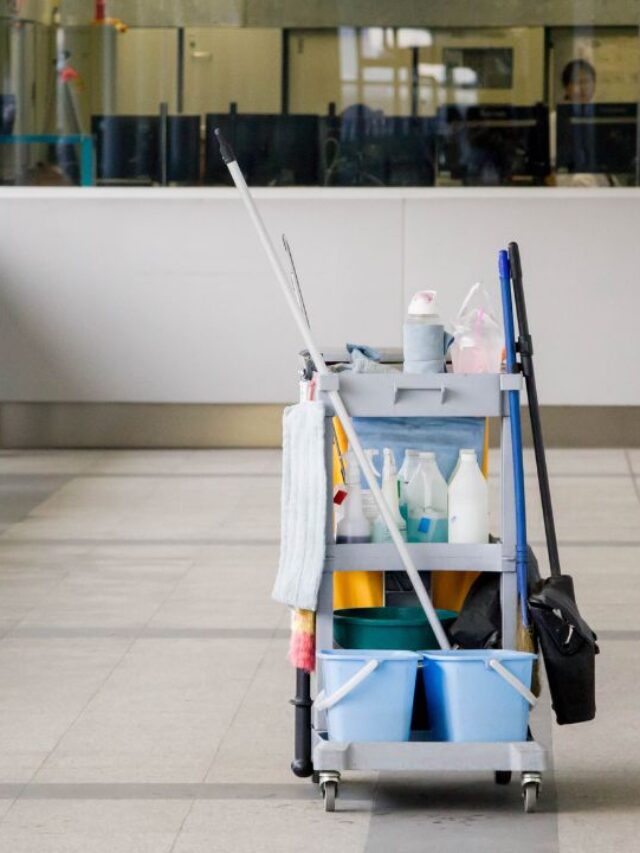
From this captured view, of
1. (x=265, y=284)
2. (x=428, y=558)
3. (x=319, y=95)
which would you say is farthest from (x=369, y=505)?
(x=319, y=95)

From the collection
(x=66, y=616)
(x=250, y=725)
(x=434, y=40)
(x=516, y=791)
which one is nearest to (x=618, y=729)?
(x=516, y=791)

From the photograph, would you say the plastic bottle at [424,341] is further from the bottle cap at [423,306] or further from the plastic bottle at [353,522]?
the plastic bottle at [353,522]

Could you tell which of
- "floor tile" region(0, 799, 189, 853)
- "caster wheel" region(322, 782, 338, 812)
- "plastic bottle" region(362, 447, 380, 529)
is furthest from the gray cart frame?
"floor tile" region(0, 799, 189, 853)

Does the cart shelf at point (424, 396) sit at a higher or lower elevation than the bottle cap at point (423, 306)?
lower

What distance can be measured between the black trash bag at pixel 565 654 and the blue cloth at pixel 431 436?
1.43 ft

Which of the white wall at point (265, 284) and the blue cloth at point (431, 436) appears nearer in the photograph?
the blue cloth at point (431, 436)

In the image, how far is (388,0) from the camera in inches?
464

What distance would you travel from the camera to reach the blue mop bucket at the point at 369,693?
13.6 ft

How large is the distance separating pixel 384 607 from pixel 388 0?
312 inches

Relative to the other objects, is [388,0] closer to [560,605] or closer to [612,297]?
[612,297]

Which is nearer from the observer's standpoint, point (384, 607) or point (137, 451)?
point (384, 607)

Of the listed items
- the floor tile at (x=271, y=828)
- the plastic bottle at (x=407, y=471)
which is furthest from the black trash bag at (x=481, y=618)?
the floor tile at (x=271, y=828)

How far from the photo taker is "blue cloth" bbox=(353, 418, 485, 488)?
445cm

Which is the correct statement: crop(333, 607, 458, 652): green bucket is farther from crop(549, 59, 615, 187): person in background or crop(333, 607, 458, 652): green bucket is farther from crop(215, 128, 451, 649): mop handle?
crop(549, 59, 615, 187): person in background
